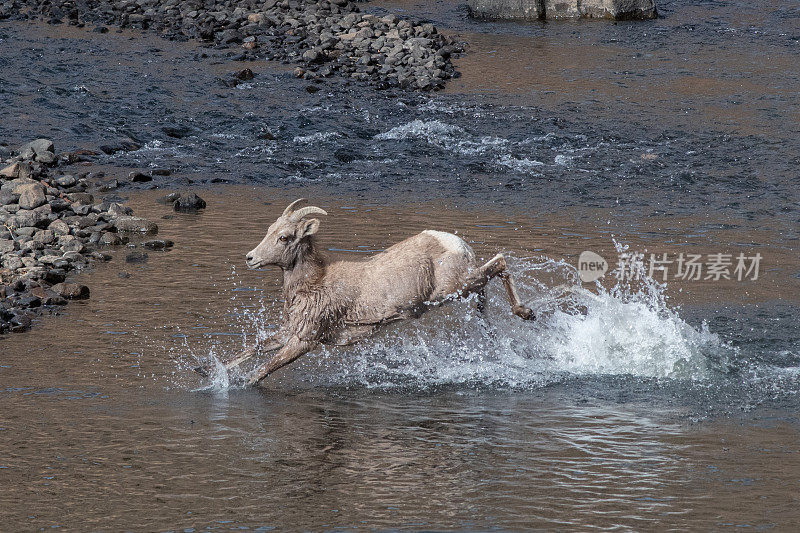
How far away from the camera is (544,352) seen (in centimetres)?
891

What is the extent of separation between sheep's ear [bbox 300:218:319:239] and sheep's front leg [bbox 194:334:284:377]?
3.03 feet

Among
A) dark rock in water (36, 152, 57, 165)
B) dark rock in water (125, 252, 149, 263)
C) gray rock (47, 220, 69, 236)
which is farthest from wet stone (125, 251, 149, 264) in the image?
dark rock in water (36, 152, 57, 165)

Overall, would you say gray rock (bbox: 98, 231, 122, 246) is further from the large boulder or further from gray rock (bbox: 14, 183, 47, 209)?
the large boulder

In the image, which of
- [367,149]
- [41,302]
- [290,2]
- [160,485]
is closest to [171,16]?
[290,2]

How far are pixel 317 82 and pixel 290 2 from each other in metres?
6.16

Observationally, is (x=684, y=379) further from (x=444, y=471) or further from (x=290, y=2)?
(x=290, y=2)

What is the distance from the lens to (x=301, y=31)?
23.8 meters

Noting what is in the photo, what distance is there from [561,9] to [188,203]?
15800 millimetres

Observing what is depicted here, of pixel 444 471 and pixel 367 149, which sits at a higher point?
pixel 367 149

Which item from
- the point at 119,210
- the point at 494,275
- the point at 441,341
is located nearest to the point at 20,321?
the point at 119,210

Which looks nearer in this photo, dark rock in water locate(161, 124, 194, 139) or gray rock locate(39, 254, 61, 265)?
gray rock locate(39, 254, 61, 265)

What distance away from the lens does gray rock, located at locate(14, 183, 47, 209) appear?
12508mm

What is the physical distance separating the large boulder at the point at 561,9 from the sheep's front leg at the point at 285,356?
64.6ft

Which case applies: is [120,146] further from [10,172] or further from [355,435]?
[355,435]
